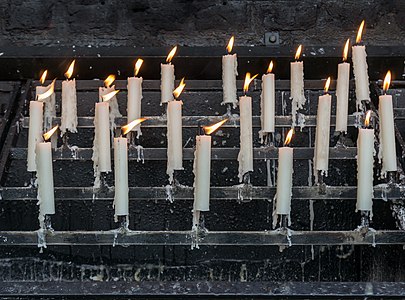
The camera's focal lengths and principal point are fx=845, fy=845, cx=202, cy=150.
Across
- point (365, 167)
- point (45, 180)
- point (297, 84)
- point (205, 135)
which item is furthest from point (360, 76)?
point (45, 180)

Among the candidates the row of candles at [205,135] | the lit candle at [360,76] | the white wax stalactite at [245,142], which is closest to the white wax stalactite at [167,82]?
the row of candles at [205,135]

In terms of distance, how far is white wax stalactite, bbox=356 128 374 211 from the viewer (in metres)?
1.53

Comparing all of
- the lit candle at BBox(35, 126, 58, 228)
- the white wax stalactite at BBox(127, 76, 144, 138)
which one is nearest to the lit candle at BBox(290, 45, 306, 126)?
the white wax stalactite at BBox(127, 76, 144, 138)

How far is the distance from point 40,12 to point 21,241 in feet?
3.56

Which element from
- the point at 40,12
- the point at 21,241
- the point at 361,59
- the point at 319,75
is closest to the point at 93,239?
the point at 21,241

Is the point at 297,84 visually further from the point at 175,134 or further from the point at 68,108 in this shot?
the point at 68,108

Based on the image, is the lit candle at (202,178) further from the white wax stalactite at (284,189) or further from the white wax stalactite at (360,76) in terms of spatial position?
the white wax stalactite at (360,76)

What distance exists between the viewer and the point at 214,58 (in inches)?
88.4

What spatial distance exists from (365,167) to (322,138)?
0.51ft

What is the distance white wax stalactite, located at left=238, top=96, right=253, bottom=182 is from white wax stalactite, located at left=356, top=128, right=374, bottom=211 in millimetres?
240

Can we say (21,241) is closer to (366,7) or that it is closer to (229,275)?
(229,275)

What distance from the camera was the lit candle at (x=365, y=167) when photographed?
1.53m

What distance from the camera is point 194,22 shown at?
248 cm

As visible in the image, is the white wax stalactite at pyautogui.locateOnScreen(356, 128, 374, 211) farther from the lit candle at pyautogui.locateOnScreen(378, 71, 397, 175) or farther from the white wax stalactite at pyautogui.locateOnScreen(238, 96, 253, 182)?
the white wax stalactite at pyautogui.locateOnScreen(238, 96, 253, 182)
